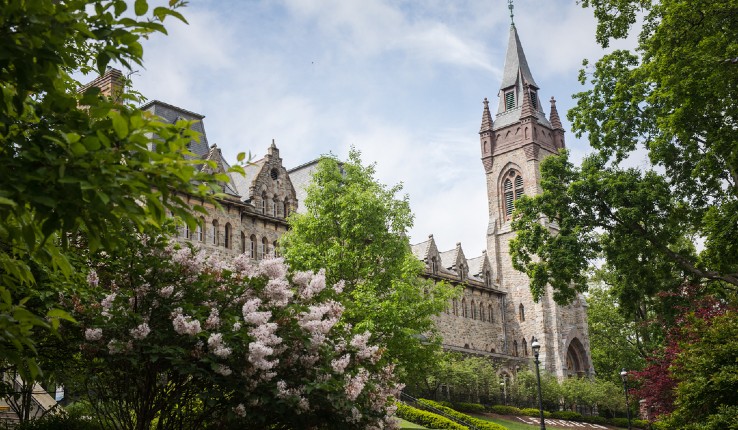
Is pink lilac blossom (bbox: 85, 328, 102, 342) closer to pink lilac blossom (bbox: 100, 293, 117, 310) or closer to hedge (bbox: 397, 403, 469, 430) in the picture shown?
pink lilac blossom (bbox: 100, 293, 117, 310)

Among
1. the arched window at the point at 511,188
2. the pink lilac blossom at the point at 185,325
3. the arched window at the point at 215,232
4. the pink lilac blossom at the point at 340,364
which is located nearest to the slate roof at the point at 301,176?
the arched window at the point at 215,232

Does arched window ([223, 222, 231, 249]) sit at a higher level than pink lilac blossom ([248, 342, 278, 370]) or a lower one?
higher

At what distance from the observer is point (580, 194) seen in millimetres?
26531

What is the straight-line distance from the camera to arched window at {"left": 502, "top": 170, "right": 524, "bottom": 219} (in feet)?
210

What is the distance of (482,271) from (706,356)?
4388cm

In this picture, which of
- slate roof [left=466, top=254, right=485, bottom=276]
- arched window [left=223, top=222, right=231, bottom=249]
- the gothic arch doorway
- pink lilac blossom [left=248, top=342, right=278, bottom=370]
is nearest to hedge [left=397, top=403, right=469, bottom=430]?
arched window [left=223, top=222, right=231, bottom=249]

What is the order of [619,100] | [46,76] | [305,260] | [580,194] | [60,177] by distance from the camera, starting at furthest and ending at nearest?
[305,260] → [580,194] → [619,100] → [46,76] → [60,177]

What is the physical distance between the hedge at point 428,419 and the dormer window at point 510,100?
41340 millimetres

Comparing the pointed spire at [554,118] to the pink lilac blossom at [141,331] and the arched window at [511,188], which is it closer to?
the arched window at [511,188]

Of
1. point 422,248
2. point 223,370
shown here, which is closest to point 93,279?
point 223,370

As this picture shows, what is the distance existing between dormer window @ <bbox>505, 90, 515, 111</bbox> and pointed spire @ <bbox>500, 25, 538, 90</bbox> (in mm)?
654

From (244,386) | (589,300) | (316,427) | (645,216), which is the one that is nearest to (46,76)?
(244,386)

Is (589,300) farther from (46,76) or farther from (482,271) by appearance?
(46,76)

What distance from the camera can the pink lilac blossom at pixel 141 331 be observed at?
9.55 metres
